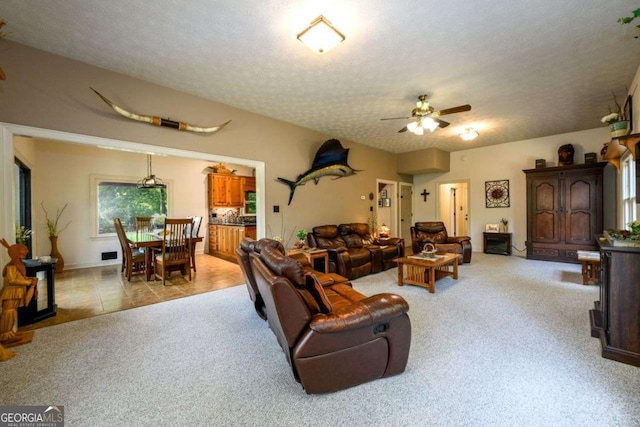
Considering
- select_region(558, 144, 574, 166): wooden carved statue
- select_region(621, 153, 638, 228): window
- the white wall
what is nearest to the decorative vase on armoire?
the white wall

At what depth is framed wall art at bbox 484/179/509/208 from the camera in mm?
6777

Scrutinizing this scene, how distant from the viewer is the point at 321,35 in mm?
2281

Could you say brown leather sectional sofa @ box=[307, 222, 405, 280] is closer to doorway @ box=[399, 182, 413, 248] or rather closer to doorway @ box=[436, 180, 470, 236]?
doorway @ box=[399, 182, 413, 248]

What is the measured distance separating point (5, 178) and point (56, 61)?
133 cm

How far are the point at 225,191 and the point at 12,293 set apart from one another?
5.08 meters

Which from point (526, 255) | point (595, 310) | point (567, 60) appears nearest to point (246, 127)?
point (567, 60)

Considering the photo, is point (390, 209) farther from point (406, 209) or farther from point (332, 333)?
point (332, 333)

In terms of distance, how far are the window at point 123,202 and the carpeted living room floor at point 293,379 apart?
383 centimetres

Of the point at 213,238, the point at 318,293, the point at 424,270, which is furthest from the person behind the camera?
the point at 213,238

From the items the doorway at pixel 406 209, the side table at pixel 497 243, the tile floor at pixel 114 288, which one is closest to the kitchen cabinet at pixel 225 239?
the tile floor at pixel 114 288

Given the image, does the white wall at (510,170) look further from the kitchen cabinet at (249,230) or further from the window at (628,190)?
the kitchen cabinet at (249,230)

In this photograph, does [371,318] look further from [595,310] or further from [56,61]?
[56,61]

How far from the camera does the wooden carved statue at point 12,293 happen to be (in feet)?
7.84

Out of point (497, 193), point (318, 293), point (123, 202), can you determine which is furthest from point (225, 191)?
point (497, 193)
